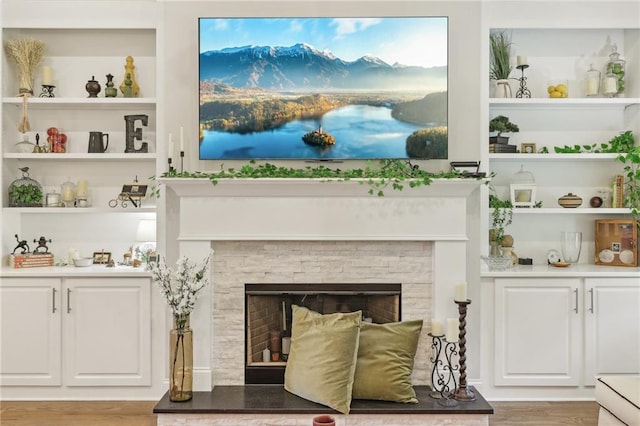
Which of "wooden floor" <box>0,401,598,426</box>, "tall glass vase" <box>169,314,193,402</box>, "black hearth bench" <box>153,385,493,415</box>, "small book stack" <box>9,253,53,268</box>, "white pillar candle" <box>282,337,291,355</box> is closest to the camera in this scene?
"black hearth bench" <box>153,385,493,415</box>

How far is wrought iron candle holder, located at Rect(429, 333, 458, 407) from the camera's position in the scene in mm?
3008

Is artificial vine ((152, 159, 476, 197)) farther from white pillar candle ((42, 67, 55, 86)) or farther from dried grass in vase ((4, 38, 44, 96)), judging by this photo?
dried grass in vase ((4, 38, 44, 96))

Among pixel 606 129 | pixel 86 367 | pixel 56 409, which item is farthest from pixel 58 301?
pixel 606 129

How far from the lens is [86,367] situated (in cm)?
336

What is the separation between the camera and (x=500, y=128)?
3643mm

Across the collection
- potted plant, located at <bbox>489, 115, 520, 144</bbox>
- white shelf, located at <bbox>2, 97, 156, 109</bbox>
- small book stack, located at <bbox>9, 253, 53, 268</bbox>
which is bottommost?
small book stack, located at <bbox>9, 253, 53, 268</bbox>

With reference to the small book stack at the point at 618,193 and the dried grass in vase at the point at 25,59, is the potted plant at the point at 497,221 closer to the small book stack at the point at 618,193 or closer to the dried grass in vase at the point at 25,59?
the small book stack at the point at 618,193

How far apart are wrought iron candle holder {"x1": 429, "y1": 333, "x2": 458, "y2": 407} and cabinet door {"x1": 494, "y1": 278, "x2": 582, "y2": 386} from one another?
42cm

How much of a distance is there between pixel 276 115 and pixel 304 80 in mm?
284

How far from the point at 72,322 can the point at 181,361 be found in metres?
0.89

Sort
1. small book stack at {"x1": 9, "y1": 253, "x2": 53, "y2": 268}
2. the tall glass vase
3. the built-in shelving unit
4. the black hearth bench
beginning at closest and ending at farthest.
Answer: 1. the black hearth bench
2. the tall glass vase
3. small book stack at {"x1": 9, "y1": 253, "x2": 53, "y2": 268}
4. the built-in shelving unit

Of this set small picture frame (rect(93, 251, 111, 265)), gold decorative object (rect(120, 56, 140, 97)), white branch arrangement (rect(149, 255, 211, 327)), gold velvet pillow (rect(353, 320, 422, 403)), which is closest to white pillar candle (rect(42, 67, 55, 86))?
gold decorative object (rect(120, 56, 140, 97))

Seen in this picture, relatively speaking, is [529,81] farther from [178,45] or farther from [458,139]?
[178,45]

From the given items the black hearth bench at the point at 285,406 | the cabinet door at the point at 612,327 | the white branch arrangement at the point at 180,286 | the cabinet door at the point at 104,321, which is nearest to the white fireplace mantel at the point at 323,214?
the white branch arrangement at the point at 180,286
